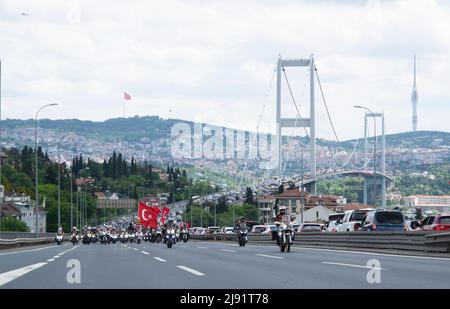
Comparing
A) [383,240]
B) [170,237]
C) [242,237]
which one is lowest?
[242,237]

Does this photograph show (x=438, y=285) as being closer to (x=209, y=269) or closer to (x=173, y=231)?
(x=209, y=269)

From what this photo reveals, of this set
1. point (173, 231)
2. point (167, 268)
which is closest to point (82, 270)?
point (167, 268)

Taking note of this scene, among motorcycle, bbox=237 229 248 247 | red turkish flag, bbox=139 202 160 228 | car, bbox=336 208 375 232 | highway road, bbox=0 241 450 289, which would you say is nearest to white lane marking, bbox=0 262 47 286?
highway road, bbox=0 241 450 289

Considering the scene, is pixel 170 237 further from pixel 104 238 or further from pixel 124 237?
pixel 124 237

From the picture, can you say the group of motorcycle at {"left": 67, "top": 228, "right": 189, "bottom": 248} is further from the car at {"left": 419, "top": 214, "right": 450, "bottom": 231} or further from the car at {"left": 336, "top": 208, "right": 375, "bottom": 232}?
the car at {"left": 419, "top": 214, "right": 450, "bottom": 231}

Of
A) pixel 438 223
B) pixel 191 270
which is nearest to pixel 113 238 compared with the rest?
pixel 438 223
